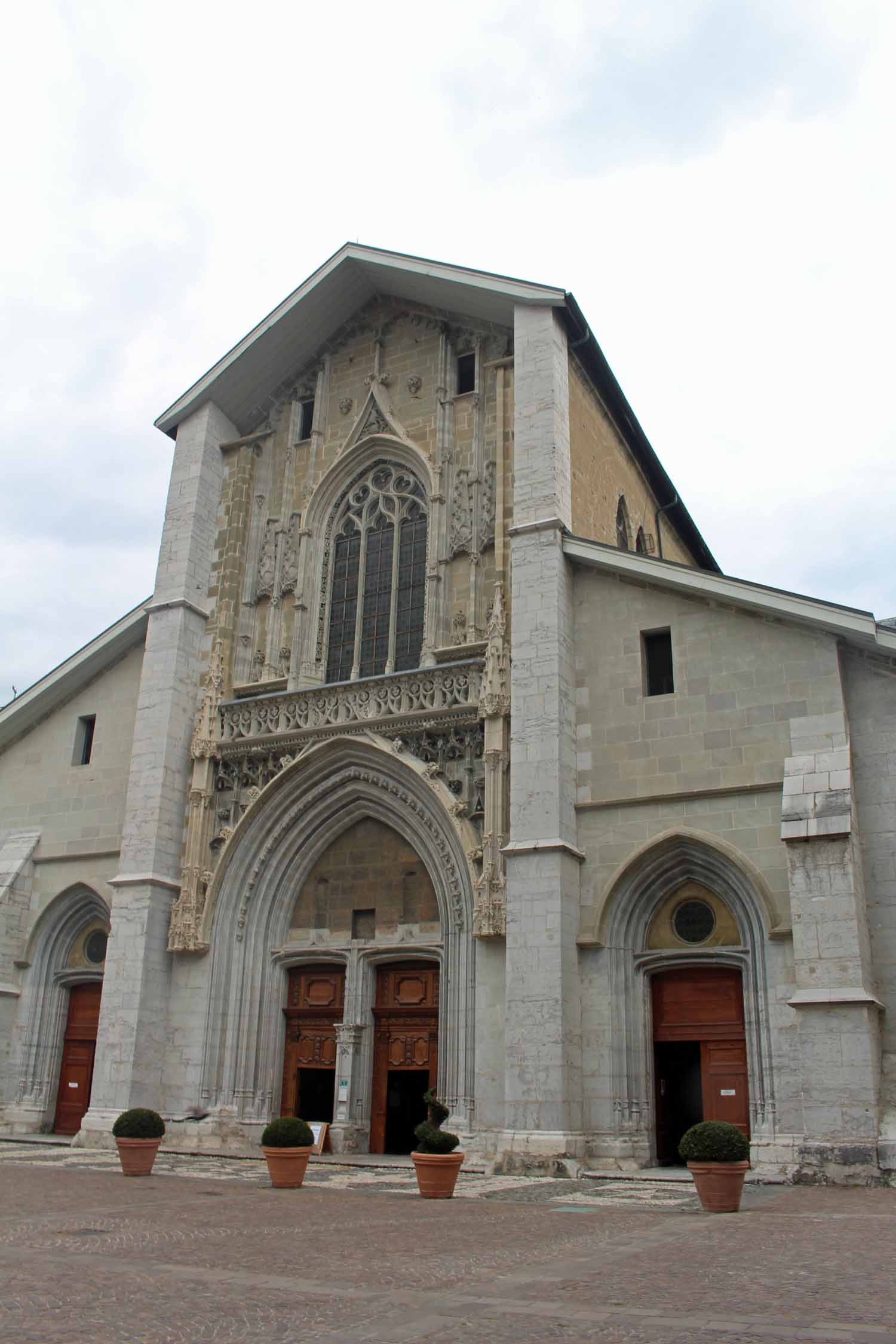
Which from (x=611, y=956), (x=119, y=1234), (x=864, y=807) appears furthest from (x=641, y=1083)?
(x=119, y=1234)

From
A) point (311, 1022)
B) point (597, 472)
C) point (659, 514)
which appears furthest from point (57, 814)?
point (659, 514)

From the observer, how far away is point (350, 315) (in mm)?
25391

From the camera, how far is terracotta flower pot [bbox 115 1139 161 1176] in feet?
48.0

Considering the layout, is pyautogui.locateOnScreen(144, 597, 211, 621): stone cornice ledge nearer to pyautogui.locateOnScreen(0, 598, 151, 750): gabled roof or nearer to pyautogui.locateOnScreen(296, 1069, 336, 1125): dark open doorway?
pyautogui.locateOnScreen(0, 598, 151, 750): gabled roof

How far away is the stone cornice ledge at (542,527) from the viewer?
19.8 metres

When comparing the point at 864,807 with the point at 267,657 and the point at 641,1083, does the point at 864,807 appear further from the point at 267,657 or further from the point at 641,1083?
the point at 267,657

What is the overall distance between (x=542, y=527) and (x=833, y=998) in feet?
29.9

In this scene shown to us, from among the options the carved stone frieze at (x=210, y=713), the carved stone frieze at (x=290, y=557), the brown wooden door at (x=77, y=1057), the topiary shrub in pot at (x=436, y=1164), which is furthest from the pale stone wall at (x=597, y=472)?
the brown wooden door at (x=77, y=1057)

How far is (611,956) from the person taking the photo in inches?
693

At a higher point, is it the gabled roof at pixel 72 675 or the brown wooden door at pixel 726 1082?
the gabled roof at pixel 72 675

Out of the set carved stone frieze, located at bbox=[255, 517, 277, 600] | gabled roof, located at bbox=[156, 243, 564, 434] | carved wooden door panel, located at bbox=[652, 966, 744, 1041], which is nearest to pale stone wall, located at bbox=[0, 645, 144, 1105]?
carved stone frieze, located at bbox=[255, 517, 277, 600]

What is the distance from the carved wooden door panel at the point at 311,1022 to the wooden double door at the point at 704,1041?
19.2 feet

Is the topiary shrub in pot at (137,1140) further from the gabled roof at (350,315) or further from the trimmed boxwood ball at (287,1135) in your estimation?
the gabled roof at (350,315)

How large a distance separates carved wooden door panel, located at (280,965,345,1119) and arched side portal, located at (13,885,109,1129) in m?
4.32
